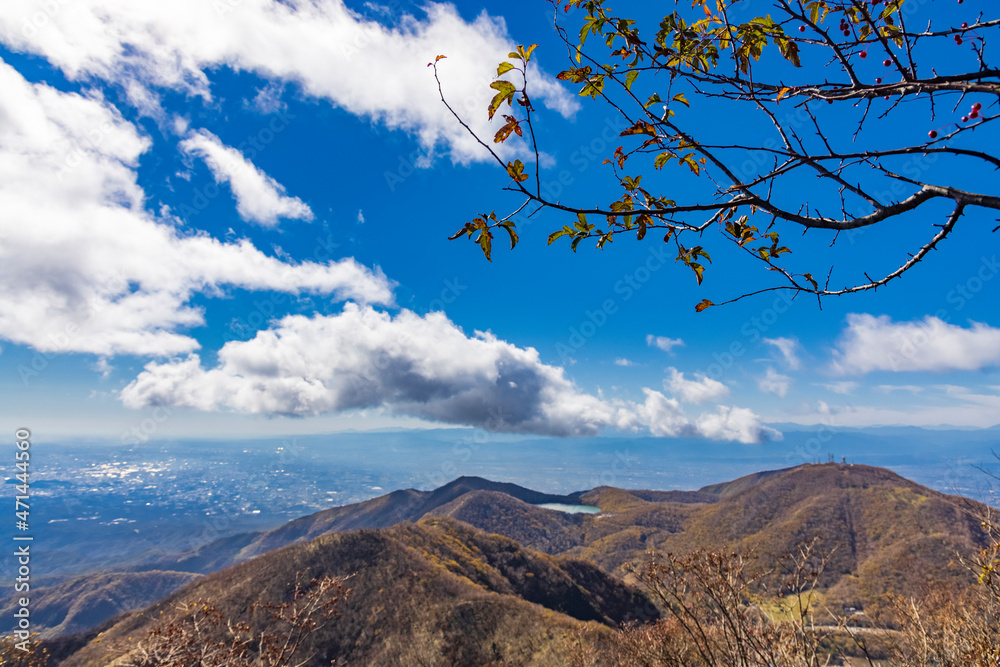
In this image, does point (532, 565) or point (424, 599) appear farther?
point (532, 565)

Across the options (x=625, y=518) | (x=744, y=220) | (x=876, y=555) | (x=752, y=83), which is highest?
(x=752, y=83)

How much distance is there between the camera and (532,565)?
229 ft

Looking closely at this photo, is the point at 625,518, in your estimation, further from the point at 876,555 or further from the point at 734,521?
the point at 876,555

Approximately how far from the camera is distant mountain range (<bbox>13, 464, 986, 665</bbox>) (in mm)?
38062

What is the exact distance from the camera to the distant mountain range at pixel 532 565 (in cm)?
3806

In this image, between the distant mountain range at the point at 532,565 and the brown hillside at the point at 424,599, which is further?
the distant mountain range at the point at 532,565

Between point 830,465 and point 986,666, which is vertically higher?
point 986,666

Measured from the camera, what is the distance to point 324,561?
177ft

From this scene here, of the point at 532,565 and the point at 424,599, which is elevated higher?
the point at 424,599

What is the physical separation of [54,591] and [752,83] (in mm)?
227563

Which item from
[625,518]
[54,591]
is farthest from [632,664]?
[54,591]

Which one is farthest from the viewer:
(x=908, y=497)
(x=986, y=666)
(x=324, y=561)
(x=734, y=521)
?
(x=734, y=521)

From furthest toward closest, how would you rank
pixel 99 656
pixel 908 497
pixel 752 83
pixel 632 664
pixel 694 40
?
pixel 908 497 < pixel 99 656 < pixel 632 664 < pixel 694 40 < pixel 752 83

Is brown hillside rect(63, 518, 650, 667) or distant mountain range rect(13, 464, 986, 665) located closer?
brown hillside rect(63, 518, 650, 667)
